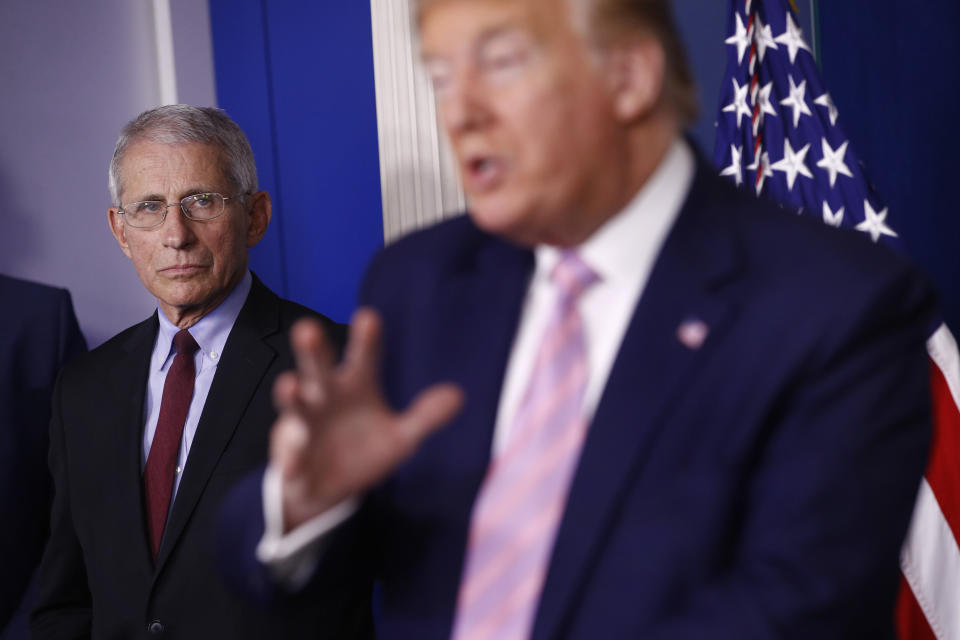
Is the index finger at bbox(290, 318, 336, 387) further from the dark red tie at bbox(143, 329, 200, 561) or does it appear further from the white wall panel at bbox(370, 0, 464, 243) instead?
the white wall panel at bbox(370, 0, 464, 243)

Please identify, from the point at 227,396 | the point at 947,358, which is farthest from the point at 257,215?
the point at 947,358

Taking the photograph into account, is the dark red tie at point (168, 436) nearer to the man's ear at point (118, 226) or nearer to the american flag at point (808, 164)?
the man's ear at point (118, 226)

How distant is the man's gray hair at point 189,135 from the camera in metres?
2.14

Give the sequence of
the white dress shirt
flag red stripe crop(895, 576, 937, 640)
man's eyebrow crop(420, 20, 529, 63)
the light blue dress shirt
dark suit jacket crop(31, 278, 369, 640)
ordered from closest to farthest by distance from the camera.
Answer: man's eyebrow crop(420, 20, 529, 63)
the white dress shirt
dark suit jacket crop(31, 278, 369, 640)
the light blue dress shirt
flag red stripe crop(895, 576, 937, 640)

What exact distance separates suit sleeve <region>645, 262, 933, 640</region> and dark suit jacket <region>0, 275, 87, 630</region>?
6.10ft

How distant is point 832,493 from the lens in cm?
97

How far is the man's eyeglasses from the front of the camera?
2.14 m

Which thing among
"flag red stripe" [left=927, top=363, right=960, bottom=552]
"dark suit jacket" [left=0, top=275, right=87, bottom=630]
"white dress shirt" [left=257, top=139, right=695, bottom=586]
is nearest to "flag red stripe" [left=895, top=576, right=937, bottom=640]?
"flag red stripe" [left=927, top=363, right=960, bottom=552]

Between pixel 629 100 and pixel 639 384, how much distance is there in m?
0.31

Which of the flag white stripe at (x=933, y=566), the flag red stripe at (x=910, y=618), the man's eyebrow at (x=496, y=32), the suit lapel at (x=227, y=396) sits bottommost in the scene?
the flag red stripe at (x=910, y=618)

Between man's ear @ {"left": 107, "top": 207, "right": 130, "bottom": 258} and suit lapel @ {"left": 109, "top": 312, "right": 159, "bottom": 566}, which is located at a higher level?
man's ear @ {"left": 107, "top": 207, "right": 130, "bottom": 258}

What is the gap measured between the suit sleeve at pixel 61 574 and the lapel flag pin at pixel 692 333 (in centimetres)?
161

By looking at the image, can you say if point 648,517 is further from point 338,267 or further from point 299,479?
point 338,267

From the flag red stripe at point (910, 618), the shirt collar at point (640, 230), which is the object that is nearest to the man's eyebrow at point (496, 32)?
the shirt collar at point (640, 230)
